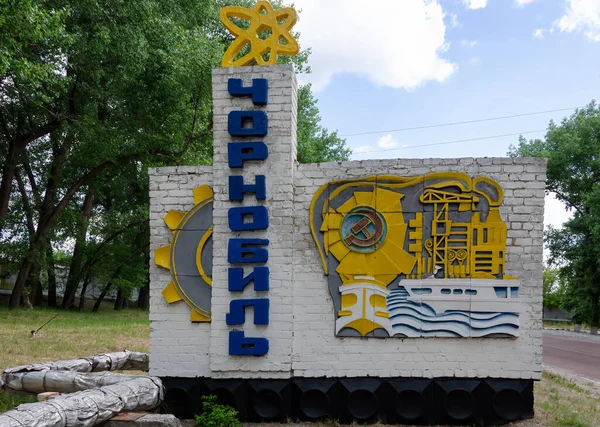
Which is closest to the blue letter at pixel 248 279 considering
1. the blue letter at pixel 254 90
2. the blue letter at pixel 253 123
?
the blue letter at pixel 253 123

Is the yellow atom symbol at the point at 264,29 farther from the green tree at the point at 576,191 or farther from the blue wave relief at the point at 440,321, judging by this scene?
the green tree at the point at 576,191

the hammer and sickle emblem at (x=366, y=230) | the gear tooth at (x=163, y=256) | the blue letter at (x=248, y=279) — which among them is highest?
the hammer and sickle emblem at (x=366, y=230)

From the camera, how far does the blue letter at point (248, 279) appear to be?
688 centimetres

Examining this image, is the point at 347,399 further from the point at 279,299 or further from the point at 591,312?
the point at 591,312

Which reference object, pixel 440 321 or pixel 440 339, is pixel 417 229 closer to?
pixel 440 321

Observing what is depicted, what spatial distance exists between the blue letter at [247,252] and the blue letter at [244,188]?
0.51 metres

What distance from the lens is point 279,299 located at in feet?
22.7

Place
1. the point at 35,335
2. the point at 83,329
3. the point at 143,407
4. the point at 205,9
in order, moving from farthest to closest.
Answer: the point at 205,9, the point at 83,329, the point at 35,335, the point at 143,407

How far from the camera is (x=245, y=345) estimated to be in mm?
6875

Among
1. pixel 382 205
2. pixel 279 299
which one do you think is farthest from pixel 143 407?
pixel 382 205

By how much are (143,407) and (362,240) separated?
3.12m

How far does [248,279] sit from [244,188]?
3.57 ft

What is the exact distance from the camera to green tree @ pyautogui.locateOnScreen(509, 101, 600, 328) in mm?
33938

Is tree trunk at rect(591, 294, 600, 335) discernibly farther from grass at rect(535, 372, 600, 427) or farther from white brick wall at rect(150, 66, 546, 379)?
white brick wall at rect(150, 66, 546, 379)
